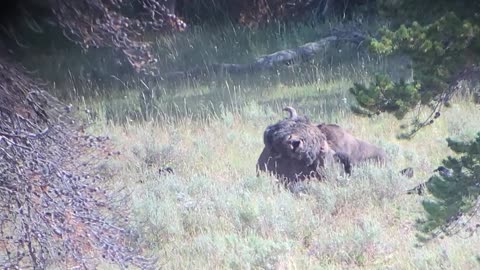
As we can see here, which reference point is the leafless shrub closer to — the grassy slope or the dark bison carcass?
the grassy slope

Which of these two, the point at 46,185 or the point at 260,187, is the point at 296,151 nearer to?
the point at 260,187

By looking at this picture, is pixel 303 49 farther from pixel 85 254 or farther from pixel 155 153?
pixel 85 254

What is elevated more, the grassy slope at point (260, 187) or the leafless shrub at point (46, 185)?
the leafless shrub at point (46, 185)

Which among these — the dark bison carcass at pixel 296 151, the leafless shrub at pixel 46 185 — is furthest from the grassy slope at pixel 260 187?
the leafless shrub at pixel 46 185

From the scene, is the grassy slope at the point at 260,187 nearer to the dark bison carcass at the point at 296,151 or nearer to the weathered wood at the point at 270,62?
the dark bison carcass at the point at 296,151

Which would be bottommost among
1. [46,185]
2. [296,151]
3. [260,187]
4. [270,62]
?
[270,62]

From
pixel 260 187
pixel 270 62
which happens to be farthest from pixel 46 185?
pixel 270 62

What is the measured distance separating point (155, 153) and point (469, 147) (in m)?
6.05

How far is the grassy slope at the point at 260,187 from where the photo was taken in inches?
287

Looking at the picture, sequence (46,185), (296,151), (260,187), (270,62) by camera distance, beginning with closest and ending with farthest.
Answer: (46,185) < (296,151) < (260,187) < (270,62)

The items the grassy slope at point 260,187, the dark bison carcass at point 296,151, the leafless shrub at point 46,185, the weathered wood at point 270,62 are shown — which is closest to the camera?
the leafless shrub at point 46,185

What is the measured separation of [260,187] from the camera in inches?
352

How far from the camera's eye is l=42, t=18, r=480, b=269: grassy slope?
7277mm

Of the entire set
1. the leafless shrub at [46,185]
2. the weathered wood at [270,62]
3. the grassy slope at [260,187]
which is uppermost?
the leafless shrub at [46,185]
